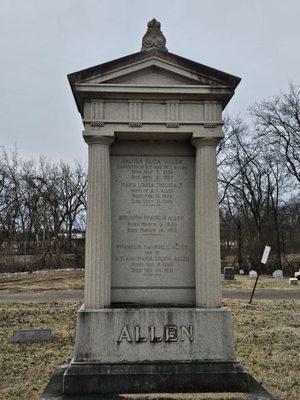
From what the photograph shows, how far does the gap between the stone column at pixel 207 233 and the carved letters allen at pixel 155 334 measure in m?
0.40

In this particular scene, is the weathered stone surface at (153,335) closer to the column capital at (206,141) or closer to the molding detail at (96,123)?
the column capital at (206,141)

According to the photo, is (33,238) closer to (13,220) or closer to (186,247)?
(13,220)

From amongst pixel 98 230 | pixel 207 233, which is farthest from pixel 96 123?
pixel 207 233

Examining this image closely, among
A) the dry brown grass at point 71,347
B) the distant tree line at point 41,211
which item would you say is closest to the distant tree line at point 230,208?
the distant tree line at point 41,211

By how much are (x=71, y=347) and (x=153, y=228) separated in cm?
420

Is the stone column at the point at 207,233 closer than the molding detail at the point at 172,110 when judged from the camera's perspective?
Yes

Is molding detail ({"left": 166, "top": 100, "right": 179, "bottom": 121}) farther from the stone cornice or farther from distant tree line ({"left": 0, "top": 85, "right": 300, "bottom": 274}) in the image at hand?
distant tree line ({"left": 0, "top": 85, "right": 300, "bottom": 274})

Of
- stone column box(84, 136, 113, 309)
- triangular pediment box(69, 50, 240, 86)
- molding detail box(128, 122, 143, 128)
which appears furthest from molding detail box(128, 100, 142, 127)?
stone column box(84, 136, 113, 309)

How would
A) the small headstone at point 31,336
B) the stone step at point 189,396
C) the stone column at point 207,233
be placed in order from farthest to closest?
the small headstone at point 31,336 < the stone column at point 207,233 < the stone step at point 189,396

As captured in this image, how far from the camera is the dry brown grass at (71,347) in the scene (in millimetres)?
6270

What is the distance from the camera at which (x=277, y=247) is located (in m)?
40.5

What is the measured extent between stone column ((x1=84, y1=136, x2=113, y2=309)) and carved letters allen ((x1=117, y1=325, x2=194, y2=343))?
448mm

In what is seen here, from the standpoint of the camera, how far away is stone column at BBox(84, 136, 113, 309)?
5465 mm

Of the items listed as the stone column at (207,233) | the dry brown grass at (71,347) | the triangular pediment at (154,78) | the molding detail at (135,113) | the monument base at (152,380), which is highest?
the triangular pediment at (154,78)
